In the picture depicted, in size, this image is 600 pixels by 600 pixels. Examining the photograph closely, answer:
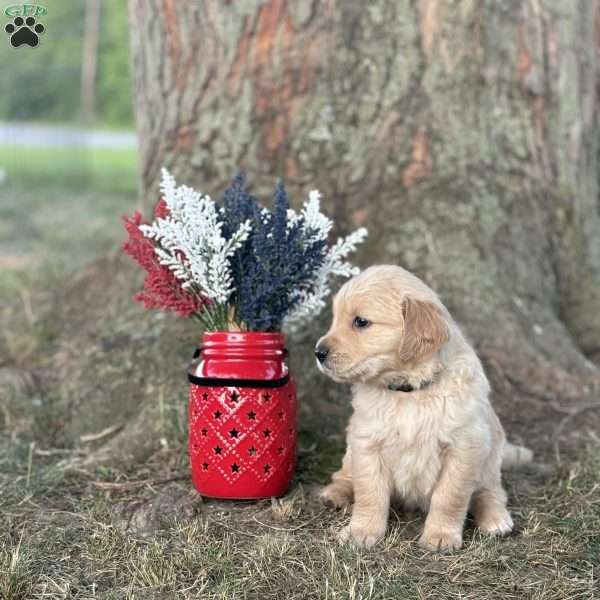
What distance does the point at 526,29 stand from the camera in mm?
5250

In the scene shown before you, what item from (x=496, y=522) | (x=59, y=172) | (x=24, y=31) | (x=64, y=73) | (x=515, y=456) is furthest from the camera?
(x=64, y=73)

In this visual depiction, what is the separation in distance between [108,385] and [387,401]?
6.42 ft

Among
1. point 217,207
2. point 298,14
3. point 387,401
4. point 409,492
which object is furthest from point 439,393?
point 298,14

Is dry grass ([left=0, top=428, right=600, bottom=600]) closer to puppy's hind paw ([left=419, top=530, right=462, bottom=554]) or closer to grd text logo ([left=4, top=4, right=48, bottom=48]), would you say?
puppy's hind paw ([left=419, top=530, right=462, bottom=554])

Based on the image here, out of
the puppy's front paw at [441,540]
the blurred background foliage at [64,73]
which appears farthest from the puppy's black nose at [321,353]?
the blurred background foliage at [64,73]

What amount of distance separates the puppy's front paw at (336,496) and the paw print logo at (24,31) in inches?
102

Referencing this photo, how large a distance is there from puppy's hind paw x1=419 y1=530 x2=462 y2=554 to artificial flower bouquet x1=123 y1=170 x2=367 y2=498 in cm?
74

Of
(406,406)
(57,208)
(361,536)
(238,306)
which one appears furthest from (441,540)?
(57,208)

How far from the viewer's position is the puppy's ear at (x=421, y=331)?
3.46m

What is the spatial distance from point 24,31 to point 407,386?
269cm

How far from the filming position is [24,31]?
456cm

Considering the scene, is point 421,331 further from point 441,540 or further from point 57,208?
point 57,208

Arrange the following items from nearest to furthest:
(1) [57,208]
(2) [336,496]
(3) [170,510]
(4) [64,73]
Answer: (3) [170,510], (2) [336,496], (1) [57,208], (4) [64,73]

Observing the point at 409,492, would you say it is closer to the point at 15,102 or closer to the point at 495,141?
the point at 495,141
